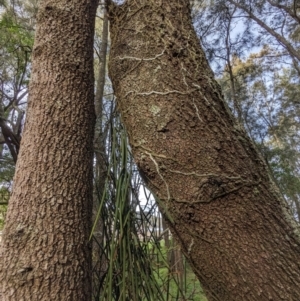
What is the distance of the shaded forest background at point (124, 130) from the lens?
26.3 inches

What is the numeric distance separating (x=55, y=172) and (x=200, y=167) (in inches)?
12.6

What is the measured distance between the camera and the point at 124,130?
2.47ft

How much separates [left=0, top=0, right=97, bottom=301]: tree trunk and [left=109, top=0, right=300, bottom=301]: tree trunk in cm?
12

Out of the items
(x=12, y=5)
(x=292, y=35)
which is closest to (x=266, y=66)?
(x=292, y=35)

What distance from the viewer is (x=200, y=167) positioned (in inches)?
23.1

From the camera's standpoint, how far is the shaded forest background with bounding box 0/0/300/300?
0.67 meters

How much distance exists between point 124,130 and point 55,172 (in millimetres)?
193

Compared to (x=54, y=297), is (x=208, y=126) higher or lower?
higher

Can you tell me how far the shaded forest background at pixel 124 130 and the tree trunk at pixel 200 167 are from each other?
0.31ft

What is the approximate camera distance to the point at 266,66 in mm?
8055

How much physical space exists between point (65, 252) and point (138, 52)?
18.9 inches

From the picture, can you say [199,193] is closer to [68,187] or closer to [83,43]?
[68,187]

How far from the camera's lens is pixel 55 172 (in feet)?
2.22

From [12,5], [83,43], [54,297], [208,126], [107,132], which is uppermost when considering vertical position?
[12,5]
